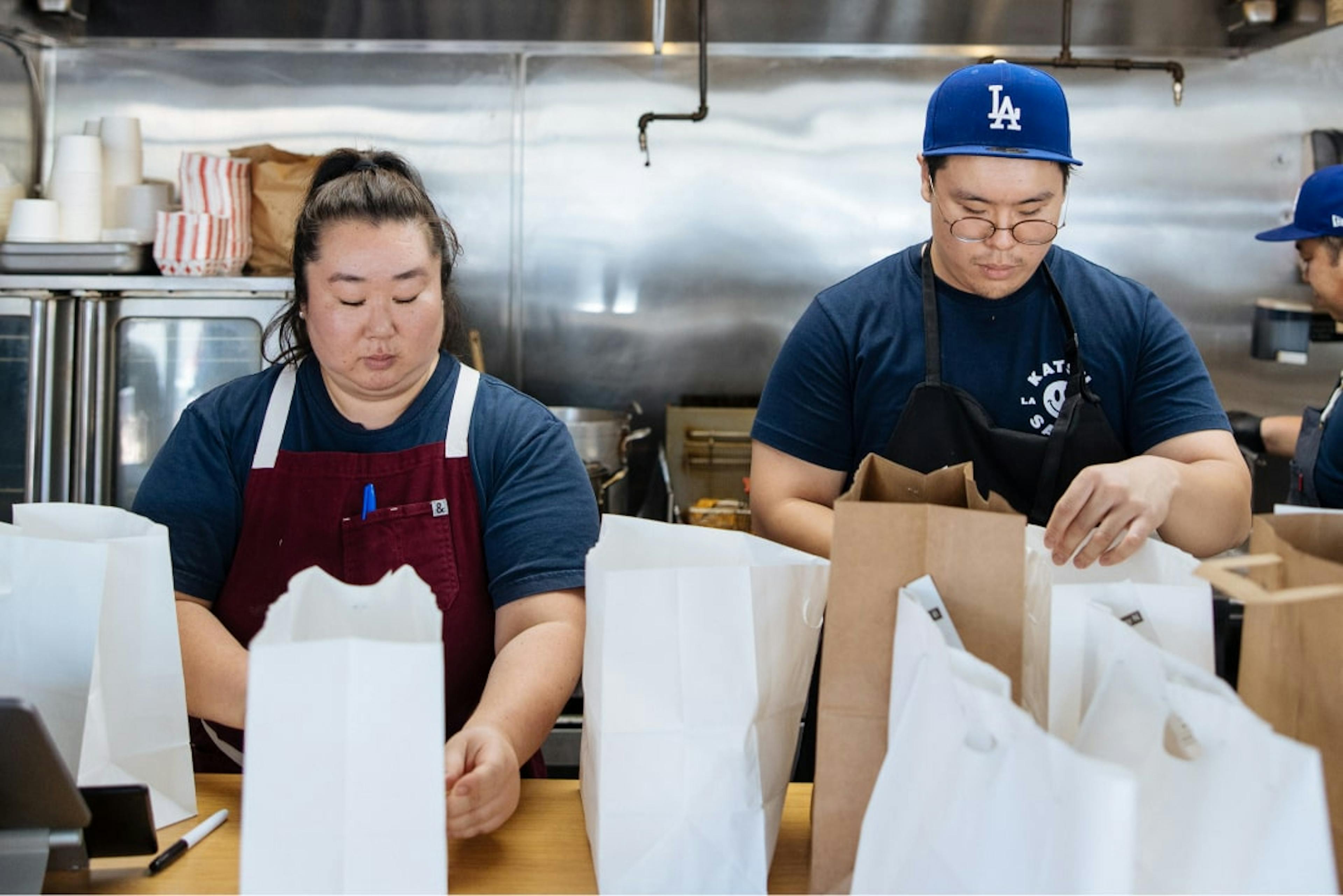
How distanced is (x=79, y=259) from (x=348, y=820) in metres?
2.51

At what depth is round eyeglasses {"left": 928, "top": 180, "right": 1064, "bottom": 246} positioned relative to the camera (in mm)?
1640

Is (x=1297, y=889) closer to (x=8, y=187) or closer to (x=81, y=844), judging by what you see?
(x=81, y=844)

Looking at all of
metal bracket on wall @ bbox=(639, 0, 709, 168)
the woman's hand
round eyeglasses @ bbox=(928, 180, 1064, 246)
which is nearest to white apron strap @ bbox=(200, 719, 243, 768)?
the woman's hand

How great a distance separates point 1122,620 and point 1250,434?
245 centimetres

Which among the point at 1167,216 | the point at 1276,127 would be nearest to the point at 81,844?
the point at 1167,216

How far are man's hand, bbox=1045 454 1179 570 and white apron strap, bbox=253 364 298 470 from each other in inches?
39.6

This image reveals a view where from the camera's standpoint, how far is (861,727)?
105cm

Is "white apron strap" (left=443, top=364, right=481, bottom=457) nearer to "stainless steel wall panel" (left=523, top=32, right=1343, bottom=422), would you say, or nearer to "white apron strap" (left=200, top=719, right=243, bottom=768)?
"white apron strap" (left=200, top=719, right=243, bottom=768)

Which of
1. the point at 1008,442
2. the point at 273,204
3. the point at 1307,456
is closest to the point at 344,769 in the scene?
the point at 1008,442

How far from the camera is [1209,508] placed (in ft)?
5.21

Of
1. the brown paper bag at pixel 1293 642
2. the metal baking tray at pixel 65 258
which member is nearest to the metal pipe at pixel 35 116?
the metal baking tray at pixel 65 258

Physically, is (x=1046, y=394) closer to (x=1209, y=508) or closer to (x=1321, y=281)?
(x=1209, y=508)

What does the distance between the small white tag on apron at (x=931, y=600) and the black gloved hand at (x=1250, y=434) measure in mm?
2501

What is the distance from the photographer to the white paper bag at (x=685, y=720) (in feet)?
3.46
